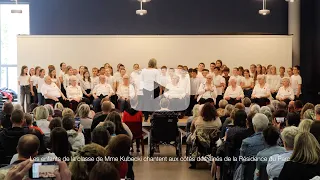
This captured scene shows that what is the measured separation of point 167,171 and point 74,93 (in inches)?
201

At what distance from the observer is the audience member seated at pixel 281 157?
4.47 metres

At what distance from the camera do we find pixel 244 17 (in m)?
16.5

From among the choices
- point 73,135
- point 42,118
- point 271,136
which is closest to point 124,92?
point 42,118

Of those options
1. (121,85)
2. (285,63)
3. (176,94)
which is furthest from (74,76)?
(285,63)

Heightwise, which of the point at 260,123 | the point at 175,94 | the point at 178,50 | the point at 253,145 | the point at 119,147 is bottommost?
the point at 253,145

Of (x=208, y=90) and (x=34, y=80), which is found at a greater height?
(x=34, y=80)

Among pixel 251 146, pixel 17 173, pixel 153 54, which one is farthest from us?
pixel 153 54

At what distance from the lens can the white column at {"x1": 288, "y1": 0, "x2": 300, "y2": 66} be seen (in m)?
15.5

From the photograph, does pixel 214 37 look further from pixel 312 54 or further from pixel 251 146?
pixel 251 146

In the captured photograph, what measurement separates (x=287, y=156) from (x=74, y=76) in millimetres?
8913

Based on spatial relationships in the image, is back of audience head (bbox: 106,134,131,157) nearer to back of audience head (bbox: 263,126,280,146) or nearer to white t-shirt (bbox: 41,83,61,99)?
back of audience head (bbox: 263,126,280,146)

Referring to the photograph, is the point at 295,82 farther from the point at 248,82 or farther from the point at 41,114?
the point at 41,114

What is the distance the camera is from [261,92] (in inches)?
492

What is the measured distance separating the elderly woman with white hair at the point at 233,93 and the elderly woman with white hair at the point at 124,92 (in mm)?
2285
